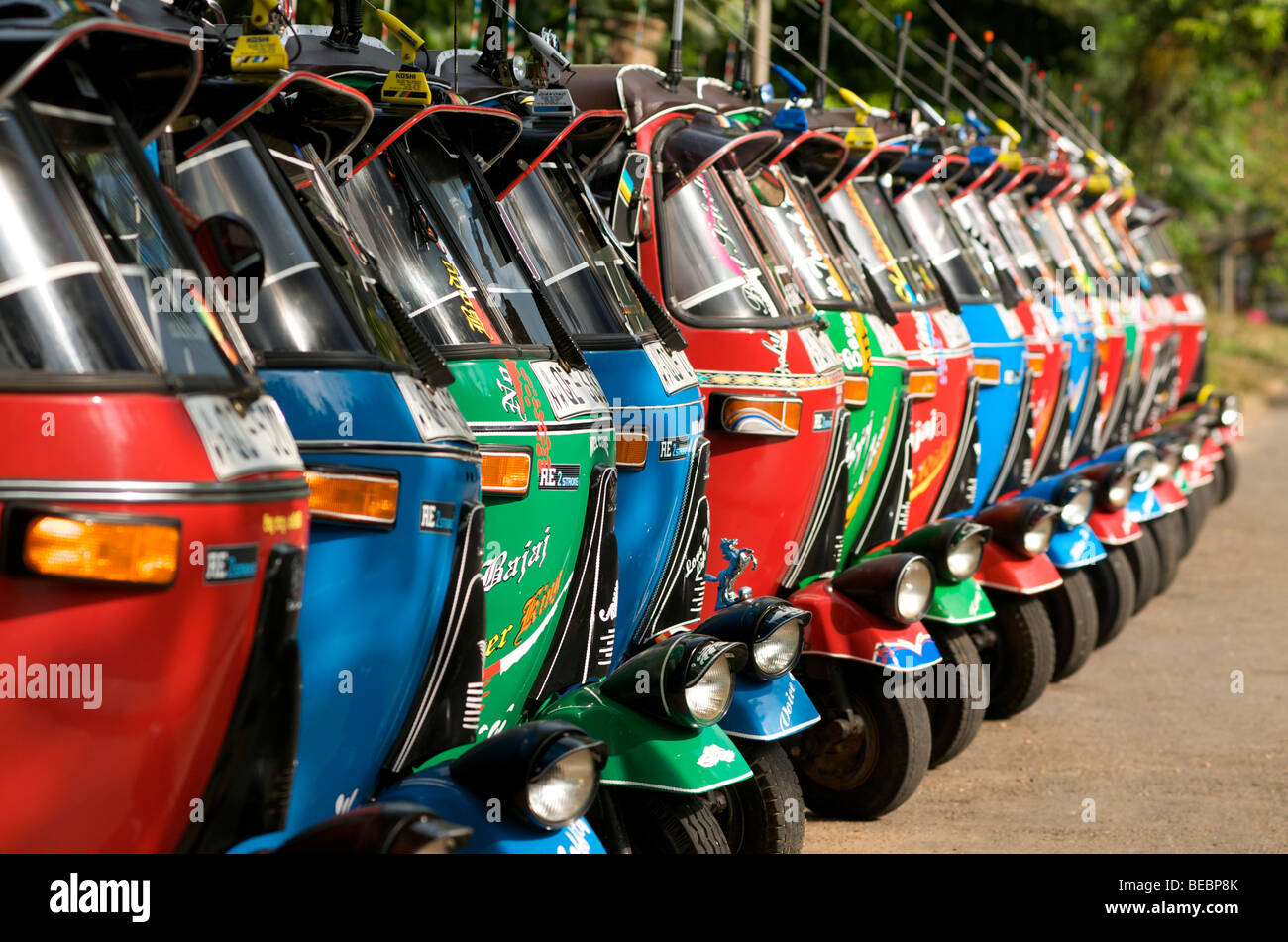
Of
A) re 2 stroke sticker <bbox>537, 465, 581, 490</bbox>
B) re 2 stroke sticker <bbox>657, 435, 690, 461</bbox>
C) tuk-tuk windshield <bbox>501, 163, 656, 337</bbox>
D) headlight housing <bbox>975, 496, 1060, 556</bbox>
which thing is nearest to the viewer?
re 2 stroke sticker <bbox>537, 465, 581, 490</bbox>

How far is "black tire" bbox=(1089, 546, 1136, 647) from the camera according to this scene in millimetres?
9742

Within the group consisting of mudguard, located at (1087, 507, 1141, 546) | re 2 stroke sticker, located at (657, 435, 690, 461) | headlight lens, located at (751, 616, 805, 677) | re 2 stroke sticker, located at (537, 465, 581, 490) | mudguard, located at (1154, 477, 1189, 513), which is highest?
re 2 stroke sticker, located at (537, 465, 581, 490)

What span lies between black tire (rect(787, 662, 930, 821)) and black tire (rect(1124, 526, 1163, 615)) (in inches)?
171

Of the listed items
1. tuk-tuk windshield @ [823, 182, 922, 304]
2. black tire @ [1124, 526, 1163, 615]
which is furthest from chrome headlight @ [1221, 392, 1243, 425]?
tuk-tuk windshield @ [823, 182, 922, 304]

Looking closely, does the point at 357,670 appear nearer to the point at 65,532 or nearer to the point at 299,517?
the point at 299,517

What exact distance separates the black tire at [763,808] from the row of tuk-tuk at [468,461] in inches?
0.5

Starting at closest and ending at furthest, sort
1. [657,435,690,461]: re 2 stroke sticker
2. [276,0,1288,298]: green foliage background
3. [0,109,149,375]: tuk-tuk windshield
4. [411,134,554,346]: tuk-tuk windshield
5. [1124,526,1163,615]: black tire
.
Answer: [0,109,149,375]: tuk-tuk windshield
[411,134,554,346]: tuk-tuk windshield
[657,435,690,461]: re 2 stroke sticker
[1124,526,1163,615]: black tire
[276,0,1288,298]: green foliage background

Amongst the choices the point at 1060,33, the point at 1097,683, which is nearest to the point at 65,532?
the point at 1097,683

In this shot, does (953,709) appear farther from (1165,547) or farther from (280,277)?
(1165,547)

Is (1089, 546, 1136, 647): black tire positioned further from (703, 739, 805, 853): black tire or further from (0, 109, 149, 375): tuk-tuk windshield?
(0, 109, 149, 375): tuk-tuk windshield

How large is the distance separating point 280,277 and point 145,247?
59 centimetres

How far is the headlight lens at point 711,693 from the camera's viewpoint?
4.56 meters

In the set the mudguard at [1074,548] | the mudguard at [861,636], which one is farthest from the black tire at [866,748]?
the mudguard at [1074,548]

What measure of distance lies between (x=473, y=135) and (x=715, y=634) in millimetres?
1534
